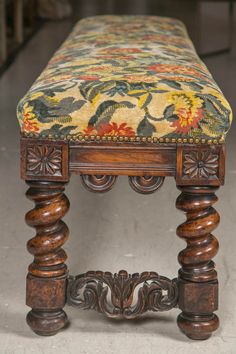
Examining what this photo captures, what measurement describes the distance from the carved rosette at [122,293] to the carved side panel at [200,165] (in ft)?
0.75

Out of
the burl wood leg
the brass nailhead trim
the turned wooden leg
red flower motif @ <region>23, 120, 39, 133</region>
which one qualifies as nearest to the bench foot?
the turned wooden leg

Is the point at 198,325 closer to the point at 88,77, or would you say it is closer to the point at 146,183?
the point at 146,183

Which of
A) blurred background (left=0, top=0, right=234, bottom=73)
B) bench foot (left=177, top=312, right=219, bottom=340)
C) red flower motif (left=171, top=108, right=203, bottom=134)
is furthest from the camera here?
blurred background (left=0, top=0, right=234, bottom=73)

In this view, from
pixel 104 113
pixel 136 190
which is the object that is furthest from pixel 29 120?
pixel 136 190

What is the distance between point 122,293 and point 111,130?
13.7 inches

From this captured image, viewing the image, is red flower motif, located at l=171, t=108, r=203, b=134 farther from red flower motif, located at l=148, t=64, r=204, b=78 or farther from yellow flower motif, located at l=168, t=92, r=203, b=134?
red flower motif, located at l=148, t=64, r=204, b=78

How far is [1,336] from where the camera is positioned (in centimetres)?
181

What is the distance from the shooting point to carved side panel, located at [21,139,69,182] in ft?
5.57

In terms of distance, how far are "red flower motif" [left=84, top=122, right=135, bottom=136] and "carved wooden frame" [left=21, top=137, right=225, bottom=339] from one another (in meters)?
0.02

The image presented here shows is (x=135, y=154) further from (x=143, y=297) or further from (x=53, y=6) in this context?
(x=53, y=6)

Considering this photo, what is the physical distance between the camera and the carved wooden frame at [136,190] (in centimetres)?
170

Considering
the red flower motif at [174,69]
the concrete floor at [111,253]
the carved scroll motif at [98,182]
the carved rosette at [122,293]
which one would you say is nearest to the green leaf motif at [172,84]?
the red flower motif at [174,69]

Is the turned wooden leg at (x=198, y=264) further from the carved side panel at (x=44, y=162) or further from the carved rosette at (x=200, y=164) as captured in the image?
the carved side panel at (x=44, y=162)

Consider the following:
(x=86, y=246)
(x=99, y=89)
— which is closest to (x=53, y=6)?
(x=86, y=246)
